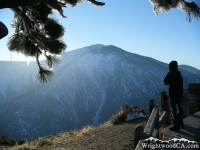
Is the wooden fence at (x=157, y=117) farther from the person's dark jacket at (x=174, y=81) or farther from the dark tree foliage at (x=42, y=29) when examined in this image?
the dark tree foliage at (x=42, y=29)

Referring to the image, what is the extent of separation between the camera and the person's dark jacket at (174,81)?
5.61 m

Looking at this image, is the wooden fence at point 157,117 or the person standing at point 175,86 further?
the person standing at point 175,86

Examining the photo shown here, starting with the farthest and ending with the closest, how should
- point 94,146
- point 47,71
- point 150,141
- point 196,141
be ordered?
point 94,146
point 47,71
point 196,141
point 150,141

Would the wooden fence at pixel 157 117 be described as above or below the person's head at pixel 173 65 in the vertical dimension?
below

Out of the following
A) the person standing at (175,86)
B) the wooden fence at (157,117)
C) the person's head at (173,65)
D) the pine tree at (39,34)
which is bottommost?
the wooden fence at (157,117)

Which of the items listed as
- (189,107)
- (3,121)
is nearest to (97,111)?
(3,121)

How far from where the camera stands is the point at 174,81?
5.62 meters

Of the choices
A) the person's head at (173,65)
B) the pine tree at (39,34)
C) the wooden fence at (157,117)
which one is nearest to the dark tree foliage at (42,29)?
the pine tree at (39,34)

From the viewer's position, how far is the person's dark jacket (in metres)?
5.61

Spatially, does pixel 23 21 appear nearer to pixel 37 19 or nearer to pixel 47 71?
pixel 37 19

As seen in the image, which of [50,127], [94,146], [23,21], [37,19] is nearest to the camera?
[23,21]

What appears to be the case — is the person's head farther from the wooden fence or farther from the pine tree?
the pine tree

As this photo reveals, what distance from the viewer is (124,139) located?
302 inches

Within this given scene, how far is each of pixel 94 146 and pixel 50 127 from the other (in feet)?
529
